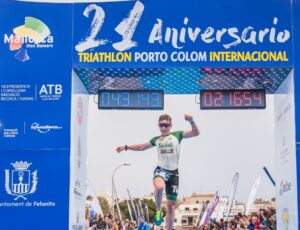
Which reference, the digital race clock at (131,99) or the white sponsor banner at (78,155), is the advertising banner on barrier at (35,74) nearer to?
the white sponsor banner at (78,155)

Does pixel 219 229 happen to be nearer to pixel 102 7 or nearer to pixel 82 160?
pixel 82 160

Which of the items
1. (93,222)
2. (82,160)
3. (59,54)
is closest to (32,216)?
(82,160)

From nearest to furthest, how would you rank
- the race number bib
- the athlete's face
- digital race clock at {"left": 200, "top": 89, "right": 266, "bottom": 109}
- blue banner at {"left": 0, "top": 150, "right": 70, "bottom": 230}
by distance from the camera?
blue banner at {"left": 0, "top": 150, "right": 70, "bottom": 230} → digital race clock at {"left": 200, "top": 89, "right": 266, "bottom": 109} → the athlete's face → the race number bib

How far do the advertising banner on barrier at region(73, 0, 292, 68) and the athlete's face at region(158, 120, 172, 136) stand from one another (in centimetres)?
282

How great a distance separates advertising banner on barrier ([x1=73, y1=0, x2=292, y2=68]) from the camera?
28.8ft

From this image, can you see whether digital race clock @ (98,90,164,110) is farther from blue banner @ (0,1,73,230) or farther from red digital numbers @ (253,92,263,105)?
red digital numbers @ (253,92,263,105)

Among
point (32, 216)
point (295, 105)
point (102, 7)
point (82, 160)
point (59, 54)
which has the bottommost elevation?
point (32, 216)

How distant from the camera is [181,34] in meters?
8.87

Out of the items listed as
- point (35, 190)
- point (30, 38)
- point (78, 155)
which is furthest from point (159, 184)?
point (30, 38)

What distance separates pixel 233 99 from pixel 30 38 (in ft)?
9.84

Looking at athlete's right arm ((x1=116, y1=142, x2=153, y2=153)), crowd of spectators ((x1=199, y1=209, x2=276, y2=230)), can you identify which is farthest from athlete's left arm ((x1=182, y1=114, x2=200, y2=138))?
crowd of spectators ((x1=199, y1=209, x2=276, y2=230))

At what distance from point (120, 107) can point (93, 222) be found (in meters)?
7.66

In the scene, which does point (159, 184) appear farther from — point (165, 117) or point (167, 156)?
point (165, 117)

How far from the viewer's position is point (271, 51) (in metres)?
8.76
